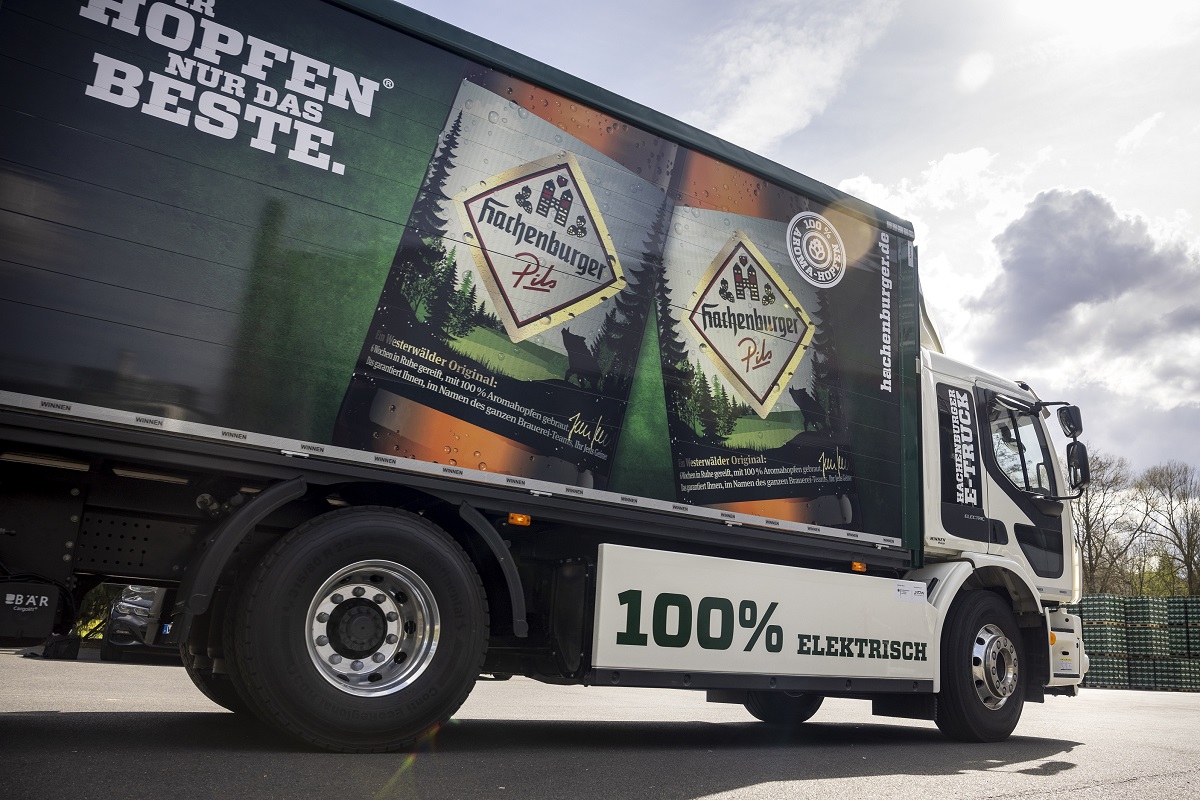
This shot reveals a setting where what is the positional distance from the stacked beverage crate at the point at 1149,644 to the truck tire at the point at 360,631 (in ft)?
92.6

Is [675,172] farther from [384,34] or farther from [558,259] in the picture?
[384,34]

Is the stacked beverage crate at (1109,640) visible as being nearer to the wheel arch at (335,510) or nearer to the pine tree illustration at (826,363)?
the pine tree illustration at (826,363)

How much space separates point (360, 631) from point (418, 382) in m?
1.32

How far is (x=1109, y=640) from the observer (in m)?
28.5

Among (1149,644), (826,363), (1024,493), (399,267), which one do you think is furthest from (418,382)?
(1149,644)

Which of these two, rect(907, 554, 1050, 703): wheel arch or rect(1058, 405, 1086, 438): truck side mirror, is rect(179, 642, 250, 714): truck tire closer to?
rect(907, 554, 1050, 703): wheel arch

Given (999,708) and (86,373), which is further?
(999,708)

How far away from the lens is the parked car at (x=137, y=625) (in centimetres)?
528

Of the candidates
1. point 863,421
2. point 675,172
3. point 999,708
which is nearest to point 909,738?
point 999,708

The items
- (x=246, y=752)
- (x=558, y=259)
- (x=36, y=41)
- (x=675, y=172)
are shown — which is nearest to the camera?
Answer: (x=36, y=41)

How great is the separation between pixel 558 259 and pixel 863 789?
3338 millimetres

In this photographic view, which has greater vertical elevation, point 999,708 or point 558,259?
point 558,259

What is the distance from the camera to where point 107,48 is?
14.8 ft

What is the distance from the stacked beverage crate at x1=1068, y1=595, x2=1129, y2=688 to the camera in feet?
93.4
